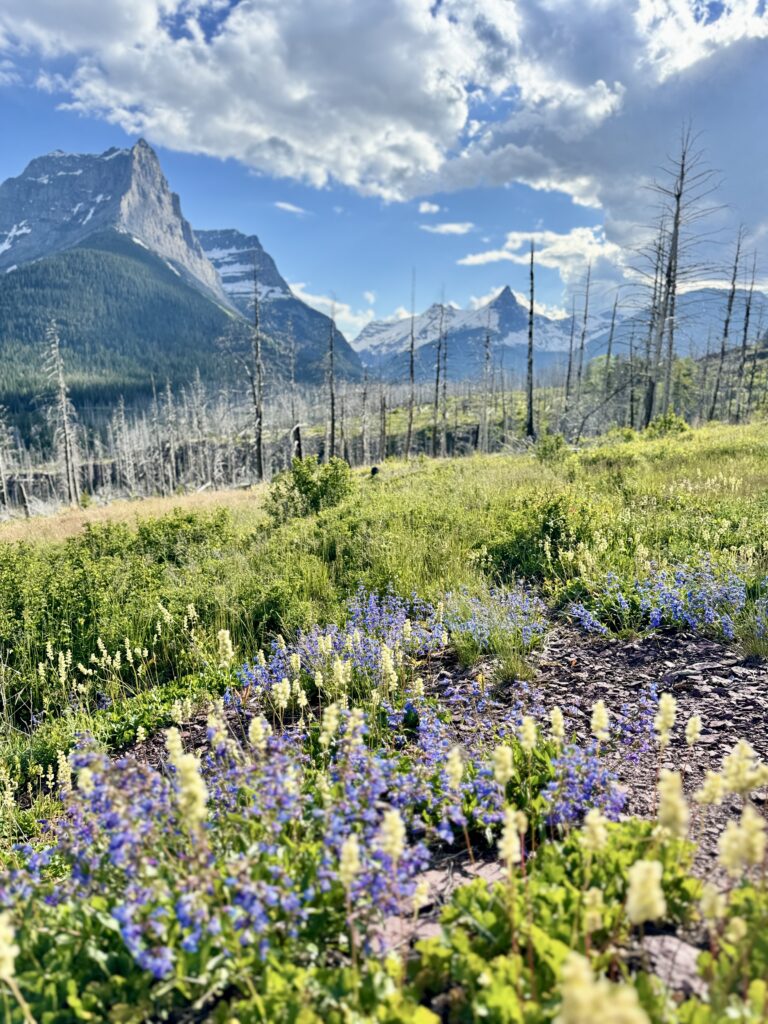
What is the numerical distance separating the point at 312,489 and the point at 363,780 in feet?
34.8

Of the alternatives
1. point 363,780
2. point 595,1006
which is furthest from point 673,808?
point 363,780

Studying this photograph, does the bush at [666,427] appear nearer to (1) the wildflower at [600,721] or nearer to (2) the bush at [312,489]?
(2) the bush at [312,489]

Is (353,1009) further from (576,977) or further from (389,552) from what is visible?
(389,552)

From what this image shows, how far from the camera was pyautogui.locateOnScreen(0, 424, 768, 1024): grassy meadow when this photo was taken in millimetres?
1819

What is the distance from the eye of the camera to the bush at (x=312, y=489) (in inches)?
505

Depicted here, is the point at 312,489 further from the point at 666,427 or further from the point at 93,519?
the point at 666,427

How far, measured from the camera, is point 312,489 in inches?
509

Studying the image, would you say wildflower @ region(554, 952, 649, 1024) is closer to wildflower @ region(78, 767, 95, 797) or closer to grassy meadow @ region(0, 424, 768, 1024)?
grassy meadow @ region(0, 424, 768, 1024)

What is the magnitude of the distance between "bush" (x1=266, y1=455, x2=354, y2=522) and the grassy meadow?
258 cm

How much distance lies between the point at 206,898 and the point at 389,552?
603cm

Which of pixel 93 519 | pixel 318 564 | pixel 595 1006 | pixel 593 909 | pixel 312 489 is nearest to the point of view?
pixel 595 1006

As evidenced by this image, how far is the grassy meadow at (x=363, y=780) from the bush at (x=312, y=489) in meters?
2.58

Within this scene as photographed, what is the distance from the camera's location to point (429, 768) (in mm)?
3189

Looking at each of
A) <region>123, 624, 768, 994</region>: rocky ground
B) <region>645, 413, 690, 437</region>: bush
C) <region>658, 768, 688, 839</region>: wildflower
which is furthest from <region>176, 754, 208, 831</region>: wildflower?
<region>645, 413, 690, 437</region>: bush
